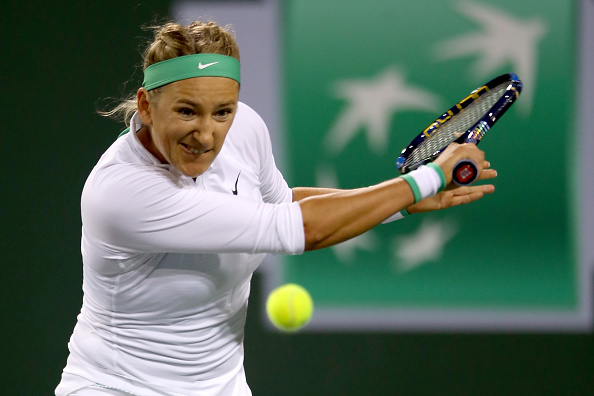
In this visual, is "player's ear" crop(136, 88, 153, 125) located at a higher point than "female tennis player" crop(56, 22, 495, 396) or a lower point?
higher

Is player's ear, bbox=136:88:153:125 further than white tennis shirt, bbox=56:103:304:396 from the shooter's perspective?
Yes

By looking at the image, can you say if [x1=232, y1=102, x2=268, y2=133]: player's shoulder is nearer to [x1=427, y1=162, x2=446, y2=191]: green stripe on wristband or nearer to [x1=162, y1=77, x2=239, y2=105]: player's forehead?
[x1=162, y1=77, x2=239, y2=105]: player's forehead

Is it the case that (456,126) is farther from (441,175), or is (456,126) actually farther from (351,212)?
(351,212)

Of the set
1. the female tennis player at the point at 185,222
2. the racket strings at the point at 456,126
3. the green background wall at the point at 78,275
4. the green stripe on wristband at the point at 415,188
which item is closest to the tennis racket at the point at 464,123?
the racket strings at the point at 456,126

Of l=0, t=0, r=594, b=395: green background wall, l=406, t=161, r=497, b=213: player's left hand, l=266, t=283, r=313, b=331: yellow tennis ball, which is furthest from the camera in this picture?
l=0, t=0, r=594, b=395: green background wall

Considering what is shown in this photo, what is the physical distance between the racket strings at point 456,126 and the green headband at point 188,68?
578 millimetres

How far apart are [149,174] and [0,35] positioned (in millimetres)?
2216

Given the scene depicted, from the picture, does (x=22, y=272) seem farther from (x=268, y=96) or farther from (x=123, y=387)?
(x=123, y=387)

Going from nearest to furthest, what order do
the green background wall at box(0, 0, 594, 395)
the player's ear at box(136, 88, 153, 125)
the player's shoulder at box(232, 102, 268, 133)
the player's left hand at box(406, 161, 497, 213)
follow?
1. the player's ear at box(136, 88, 153, 125)
2. the player's left hand at box(406, 161, 497, 213)
3. the player's shoulder at box(232, 102, 268, 133)
4. the green background wall at box(0, 0, 594, 395)

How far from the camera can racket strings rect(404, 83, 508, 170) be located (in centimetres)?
185

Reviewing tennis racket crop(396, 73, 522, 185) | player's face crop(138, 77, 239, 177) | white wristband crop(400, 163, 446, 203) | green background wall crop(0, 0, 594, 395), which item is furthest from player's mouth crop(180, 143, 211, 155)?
green background wall crop(0, 0, 594, 395)

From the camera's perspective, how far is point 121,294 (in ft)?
5.07

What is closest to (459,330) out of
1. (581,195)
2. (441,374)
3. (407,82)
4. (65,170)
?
(441,374)

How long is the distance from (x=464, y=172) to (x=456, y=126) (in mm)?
447
